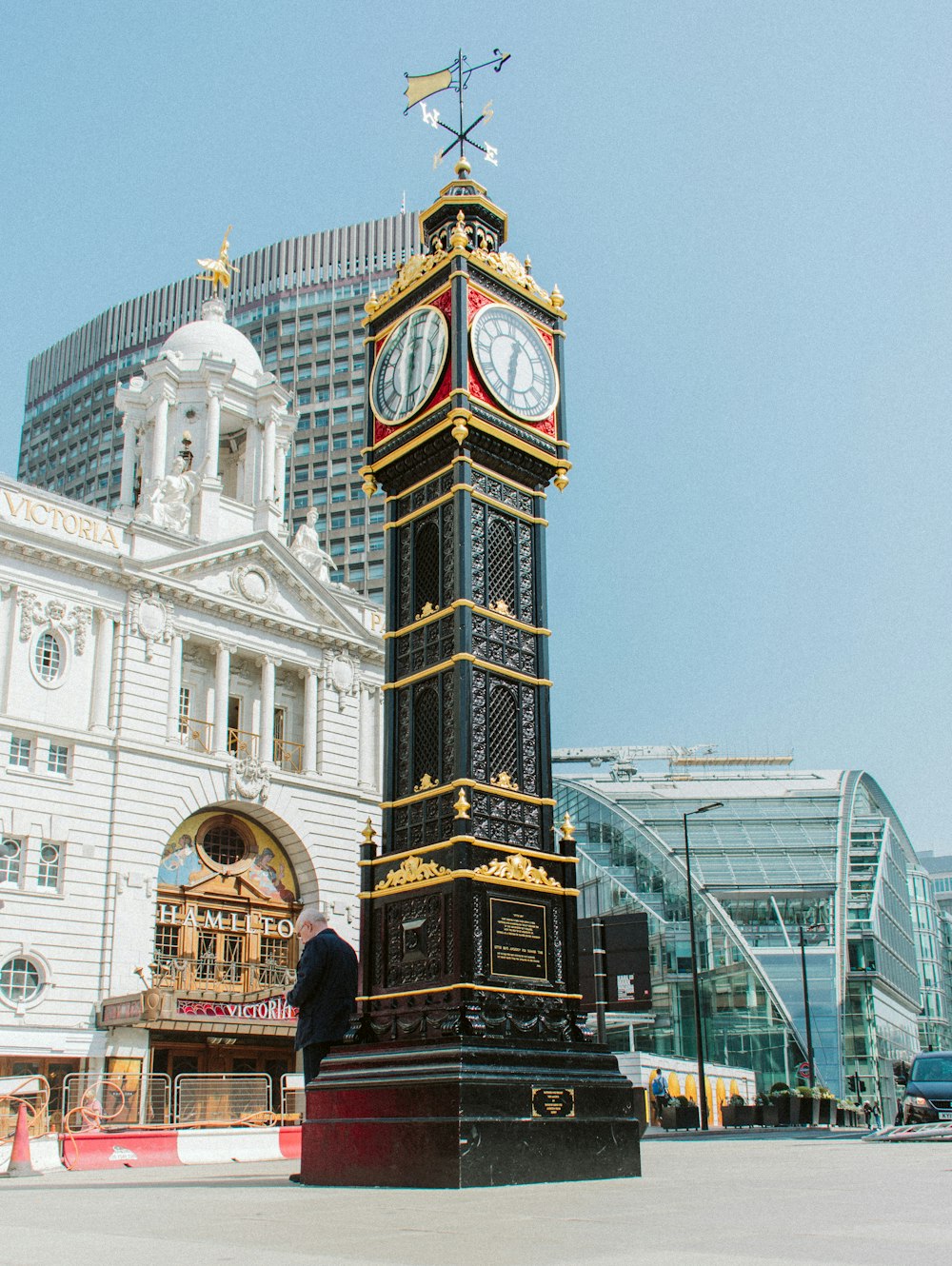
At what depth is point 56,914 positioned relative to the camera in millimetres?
36438

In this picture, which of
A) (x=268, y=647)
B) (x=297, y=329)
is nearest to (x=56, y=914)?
(x=268, y=647)

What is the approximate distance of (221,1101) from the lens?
101 feet

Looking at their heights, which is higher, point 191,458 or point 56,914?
point 191,458

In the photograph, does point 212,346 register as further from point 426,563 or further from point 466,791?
point 466,791

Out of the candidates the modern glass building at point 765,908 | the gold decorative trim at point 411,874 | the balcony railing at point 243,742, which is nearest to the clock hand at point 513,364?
the gold decorative trim at point 411,874

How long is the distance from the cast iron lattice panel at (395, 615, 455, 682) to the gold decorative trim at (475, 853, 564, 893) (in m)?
2.53

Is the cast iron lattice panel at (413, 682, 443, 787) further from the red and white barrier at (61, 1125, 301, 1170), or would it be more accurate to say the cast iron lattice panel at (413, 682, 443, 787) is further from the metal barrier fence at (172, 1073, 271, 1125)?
the metal barrier fence at (172, 1073, 271, 1125)

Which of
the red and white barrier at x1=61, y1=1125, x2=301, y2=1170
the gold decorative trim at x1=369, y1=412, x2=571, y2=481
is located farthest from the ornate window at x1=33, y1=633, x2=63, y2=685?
the gold decorative trim at x1=369, y1=412, x2=571, y2=481

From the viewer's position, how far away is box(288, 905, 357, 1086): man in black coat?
14344mm

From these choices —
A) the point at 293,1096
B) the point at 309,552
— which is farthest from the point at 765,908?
the point at 293,1096

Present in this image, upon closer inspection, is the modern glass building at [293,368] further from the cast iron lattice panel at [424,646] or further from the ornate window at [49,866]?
the cast iron lattice panel at [424,646]

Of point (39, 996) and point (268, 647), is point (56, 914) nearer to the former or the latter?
point (39, 996)

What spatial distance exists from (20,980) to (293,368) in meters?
83.9

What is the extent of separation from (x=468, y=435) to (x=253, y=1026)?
2906 cm
